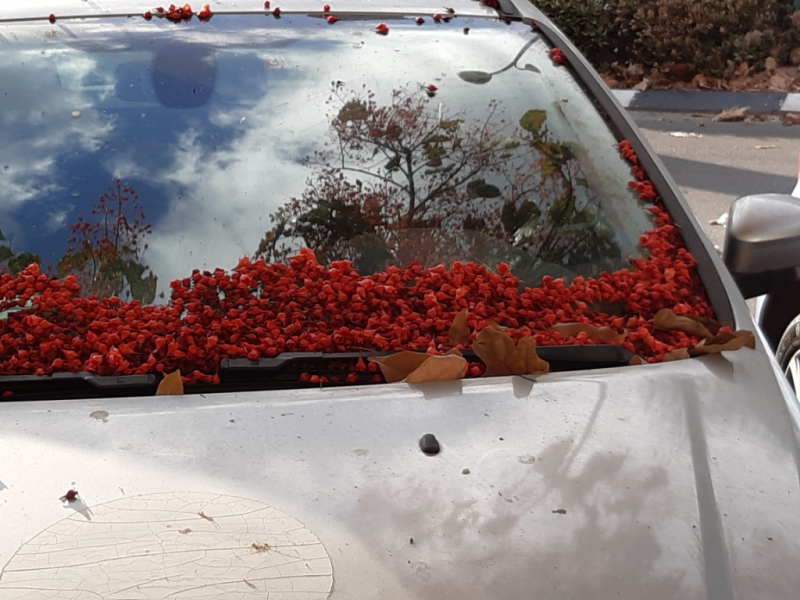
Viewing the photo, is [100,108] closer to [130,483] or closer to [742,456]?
[130,483]

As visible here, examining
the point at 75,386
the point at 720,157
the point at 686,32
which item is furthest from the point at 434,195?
the point at 686,32

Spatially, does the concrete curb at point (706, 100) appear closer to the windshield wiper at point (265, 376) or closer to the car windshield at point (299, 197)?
the car windshield at point (299, 197)

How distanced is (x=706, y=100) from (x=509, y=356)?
781cm

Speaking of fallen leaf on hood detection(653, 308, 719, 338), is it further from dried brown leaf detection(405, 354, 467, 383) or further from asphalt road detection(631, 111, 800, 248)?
asphalt road detection(631, 111, 800, 248)

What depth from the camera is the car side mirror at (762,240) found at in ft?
7.51

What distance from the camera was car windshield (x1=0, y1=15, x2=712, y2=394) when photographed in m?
1.89

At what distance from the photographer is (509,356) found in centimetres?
179

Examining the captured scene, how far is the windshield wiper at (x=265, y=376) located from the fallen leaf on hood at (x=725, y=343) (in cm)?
14

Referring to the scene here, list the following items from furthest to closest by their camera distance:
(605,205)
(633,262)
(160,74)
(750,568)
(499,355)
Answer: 1. (160,74)
2. (605,205)
3. (633,262)
4. (499,355)
5. (750,568)

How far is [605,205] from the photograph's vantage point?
2238mm

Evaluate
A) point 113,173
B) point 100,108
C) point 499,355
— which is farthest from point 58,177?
point 499,355

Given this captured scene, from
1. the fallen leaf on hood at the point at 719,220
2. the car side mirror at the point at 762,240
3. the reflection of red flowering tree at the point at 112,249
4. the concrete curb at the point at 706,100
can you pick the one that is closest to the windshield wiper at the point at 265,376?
the reflection of red flowering tree at the point at 112,249

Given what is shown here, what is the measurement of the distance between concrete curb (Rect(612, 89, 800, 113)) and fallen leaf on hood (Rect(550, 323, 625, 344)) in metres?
6.94

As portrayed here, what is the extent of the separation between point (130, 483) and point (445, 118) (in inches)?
51.1
